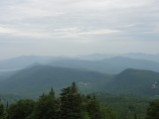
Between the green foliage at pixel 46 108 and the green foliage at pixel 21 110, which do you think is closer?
the green foliage at pixel 46 108

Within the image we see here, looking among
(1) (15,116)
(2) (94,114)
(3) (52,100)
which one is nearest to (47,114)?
(3) (52,100)

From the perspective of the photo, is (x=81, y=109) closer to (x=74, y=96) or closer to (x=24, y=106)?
(x=74, y=96)

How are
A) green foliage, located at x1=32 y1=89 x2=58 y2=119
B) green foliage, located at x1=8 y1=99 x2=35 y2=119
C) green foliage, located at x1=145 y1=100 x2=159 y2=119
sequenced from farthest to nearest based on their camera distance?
green foliage, located at x1=145 y1=100 x2=159 y2=119, green foliage, located at x1=8 y1=99 x2=35 y2=119, green foliage, located at x1=32 y1=89 x2=58 y2=119

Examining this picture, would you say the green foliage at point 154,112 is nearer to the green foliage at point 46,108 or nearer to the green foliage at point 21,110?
the green foliage at point 21,110

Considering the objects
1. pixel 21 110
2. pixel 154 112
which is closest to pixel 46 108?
pixel 21 110

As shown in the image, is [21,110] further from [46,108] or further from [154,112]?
[154,112]

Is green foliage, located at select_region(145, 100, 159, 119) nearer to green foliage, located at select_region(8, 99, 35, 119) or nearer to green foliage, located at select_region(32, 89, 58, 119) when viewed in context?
green foliage, located at select_region(8, 99, 35, 119)

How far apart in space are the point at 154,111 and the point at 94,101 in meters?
11.3

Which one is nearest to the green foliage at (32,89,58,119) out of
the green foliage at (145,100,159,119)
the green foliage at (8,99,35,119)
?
the green foliage at (8,99,35,119)

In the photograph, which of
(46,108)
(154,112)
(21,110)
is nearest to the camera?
(46,108)

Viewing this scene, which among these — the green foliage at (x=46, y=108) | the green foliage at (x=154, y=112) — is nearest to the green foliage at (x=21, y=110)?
the green foliage at (x=46, y=108)

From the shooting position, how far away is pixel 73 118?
36.5 m

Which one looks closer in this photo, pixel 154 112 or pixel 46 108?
pixel 46 108

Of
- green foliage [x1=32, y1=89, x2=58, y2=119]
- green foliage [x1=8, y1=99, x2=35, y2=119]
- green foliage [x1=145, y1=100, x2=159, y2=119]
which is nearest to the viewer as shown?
green foliage [x1=32, y1=89, x2=58, y2=119]
